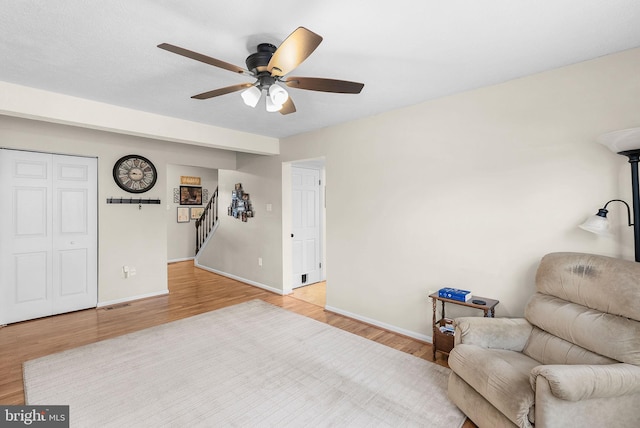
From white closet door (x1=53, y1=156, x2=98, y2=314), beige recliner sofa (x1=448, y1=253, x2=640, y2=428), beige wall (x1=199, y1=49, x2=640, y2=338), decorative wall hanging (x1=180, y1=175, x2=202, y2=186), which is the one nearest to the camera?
beige recliner sofa (x1=448, y1=253, x2=640, y2=428)

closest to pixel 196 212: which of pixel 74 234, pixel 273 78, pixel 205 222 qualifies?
pixel 205 222

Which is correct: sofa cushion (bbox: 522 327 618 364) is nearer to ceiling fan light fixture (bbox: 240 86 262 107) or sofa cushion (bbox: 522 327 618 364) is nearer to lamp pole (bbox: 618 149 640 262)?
lamp pole (bbox: 618 149 640 262)

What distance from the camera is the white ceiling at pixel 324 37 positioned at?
5.43ft

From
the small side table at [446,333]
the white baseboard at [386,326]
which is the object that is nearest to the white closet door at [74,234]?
the white baseboard at [386,326]

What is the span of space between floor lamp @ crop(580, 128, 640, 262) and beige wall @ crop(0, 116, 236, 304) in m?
5.26

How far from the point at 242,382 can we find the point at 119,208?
343cm

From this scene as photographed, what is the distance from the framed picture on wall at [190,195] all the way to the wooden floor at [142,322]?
9.80ft

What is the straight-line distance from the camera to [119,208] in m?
4.50

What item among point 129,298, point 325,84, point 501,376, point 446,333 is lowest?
point 129,298

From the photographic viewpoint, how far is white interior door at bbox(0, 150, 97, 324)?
3.72m

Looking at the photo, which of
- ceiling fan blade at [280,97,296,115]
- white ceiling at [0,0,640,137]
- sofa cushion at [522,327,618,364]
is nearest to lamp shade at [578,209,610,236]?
sofa cushion at [522,327,618,364]

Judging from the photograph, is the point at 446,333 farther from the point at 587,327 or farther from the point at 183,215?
the point at 183,215

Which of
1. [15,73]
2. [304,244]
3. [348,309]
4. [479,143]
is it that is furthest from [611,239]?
[15,73]

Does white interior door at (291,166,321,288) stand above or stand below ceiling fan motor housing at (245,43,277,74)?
below
